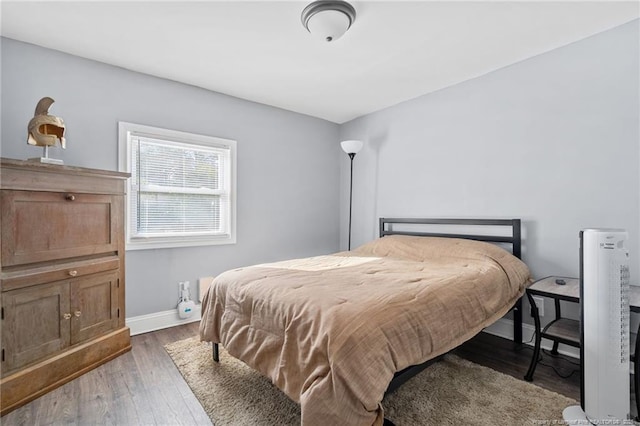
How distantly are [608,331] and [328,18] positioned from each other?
7.50 feet

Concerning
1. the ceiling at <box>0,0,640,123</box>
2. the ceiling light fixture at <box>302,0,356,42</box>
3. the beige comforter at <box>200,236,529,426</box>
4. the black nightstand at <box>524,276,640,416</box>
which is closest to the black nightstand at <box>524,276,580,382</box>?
the black nightstand at <box>524,276,640,416</box>

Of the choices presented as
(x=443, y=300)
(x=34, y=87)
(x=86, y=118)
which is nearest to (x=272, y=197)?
(x=86, y=118)

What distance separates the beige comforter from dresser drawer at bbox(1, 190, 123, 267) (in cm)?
96

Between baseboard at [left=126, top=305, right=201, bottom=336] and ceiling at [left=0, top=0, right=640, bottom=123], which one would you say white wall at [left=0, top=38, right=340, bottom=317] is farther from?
ceiling at [left=0, top=0, right=640, bottom=123]

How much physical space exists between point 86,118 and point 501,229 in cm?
371

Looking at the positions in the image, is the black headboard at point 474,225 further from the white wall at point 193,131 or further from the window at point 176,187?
the window at point 176,187

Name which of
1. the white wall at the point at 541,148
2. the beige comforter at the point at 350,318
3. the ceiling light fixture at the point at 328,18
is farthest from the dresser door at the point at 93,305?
the white wall at the point at 541,148

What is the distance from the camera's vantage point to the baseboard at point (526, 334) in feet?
7.57

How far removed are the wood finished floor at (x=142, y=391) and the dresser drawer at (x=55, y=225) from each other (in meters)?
0.83

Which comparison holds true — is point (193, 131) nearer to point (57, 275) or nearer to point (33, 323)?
point (57, 275)

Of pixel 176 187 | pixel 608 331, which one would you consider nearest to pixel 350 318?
pixel 608 331

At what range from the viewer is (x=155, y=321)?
9.41 ft

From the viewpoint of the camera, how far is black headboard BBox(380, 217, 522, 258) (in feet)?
8.43

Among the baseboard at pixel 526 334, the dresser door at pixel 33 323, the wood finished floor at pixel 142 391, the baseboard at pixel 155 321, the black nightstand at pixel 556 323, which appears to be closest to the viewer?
A: the wood finished floor at pixel 142 391
